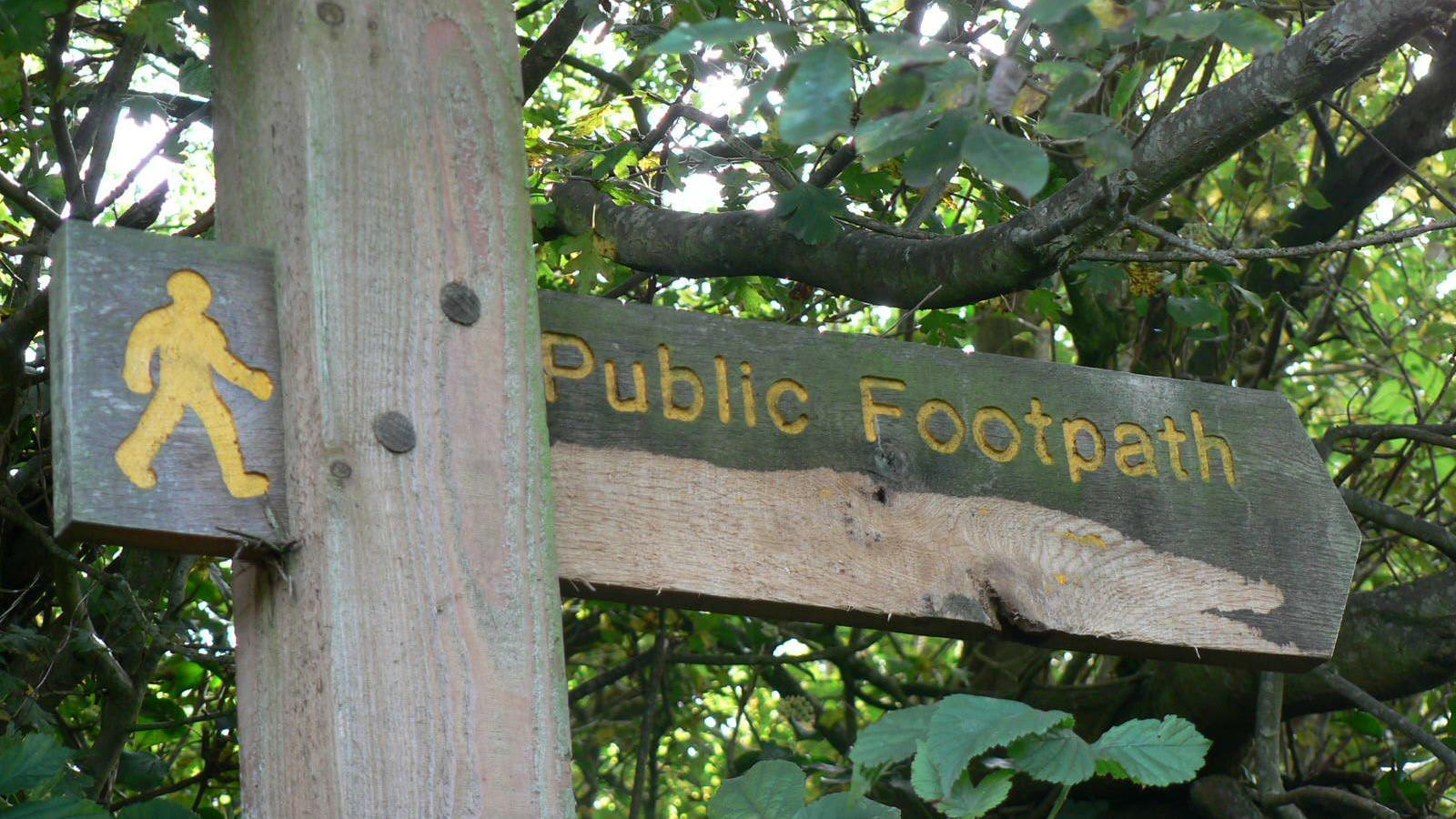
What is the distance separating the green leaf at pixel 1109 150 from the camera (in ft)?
4.57

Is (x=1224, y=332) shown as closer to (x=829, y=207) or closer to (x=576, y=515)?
(x=829, y=207)

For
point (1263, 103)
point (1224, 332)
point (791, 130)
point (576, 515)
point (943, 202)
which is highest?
point (943, 202)

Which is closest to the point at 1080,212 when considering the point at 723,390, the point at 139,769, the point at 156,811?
the point at 723,390

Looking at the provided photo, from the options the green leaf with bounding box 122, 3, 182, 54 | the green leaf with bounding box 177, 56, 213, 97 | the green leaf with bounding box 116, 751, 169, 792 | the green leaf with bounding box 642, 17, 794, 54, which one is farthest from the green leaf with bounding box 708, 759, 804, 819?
the green leaf with bounding box 116, 751, 169, 792

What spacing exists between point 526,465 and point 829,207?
90cm

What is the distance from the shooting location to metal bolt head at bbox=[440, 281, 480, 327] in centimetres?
135

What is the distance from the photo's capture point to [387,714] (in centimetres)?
121

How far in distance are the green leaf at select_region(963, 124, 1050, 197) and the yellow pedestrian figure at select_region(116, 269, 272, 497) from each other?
653 millimetres

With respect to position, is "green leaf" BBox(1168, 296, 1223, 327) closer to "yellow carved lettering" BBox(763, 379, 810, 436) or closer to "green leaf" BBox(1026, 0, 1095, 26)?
"yellow carved lettering" BBox(763, 379, 810, 436)

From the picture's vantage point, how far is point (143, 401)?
1.24m

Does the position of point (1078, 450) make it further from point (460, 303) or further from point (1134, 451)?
point (460, 303)

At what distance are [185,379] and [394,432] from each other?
184 mm

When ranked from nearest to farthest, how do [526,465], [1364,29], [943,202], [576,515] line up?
[526,465] < [576,515] < [1364,29] < [943,202]

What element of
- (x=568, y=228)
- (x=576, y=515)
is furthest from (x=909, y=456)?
(x=568, y=228)
